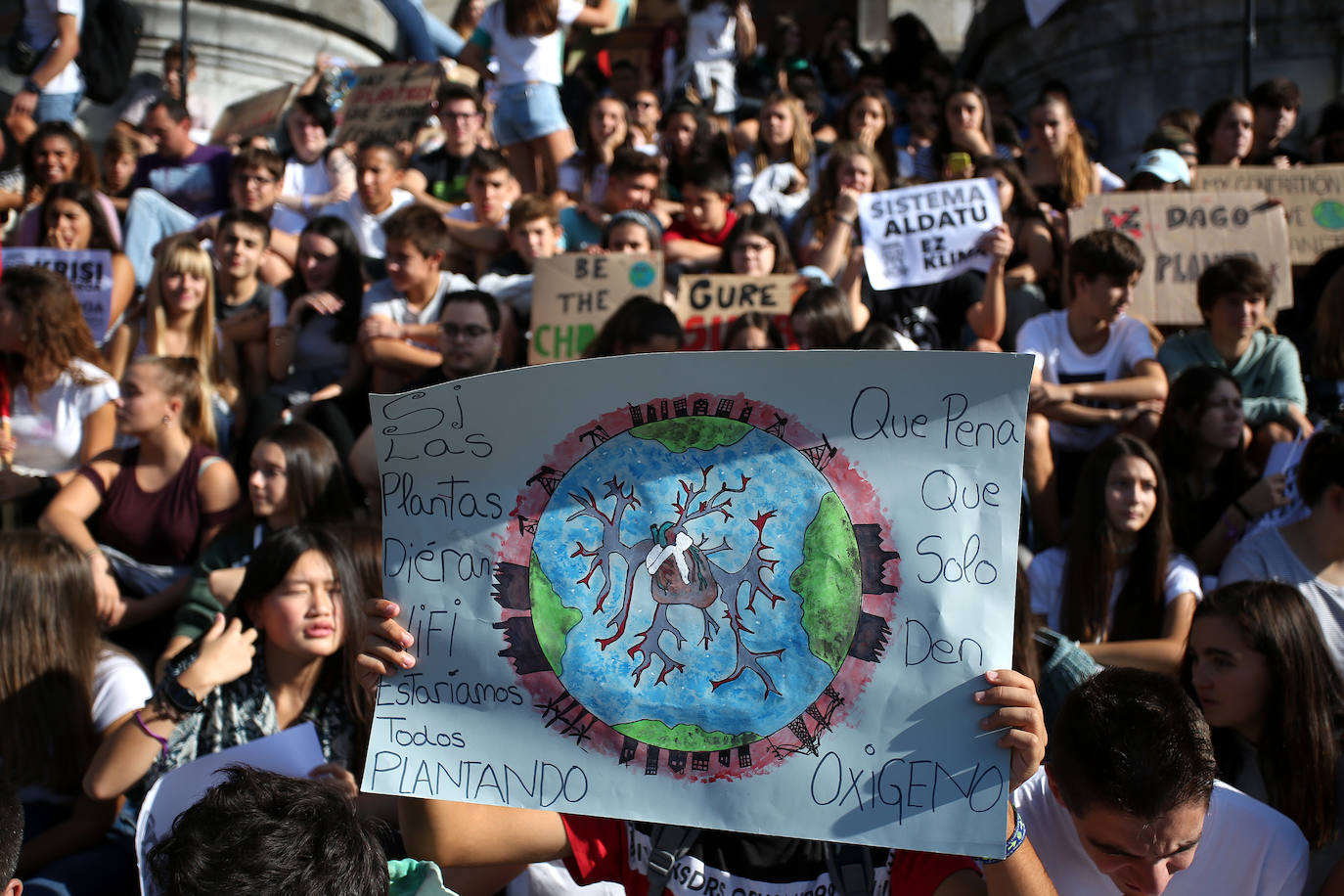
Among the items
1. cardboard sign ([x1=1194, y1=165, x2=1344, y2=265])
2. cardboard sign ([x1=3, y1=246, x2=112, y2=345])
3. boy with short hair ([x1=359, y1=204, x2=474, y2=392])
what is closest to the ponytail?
boy with short hair ([x1=359, y1=204, x2=474, y2=392])

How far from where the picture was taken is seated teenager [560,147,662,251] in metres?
7.11

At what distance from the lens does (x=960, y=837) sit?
1.83 metres

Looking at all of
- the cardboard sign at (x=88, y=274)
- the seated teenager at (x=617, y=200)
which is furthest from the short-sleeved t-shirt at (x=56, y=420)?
the seated teenager at (x=617, y=200)

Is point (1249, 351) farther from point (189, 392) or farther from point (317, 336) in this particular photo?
point (189, 392)

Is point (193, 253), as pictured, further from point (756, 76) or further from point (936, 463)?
point (756, 76)

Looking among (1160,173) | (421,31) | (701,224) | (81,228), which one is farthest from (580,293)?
(421,31)

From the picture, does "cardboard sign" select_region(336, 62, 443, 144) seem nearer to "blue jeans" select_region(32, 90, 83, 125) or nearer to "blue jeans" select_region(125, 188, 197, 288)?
"blue jeans" select_region(125, 188, 197, 288)

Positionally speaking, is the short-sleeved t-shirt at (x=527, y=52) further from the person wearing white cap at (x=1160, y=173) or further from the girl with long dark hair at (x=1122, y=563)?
the girl with long dark hair at (x=1122, y=563)

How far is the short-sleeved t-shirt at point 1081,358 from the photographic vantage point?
17.3 feet

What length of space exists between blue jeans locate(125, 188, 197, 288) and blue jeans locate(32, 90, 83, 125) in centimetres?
224

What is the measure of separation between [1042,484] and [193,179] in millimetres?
6551

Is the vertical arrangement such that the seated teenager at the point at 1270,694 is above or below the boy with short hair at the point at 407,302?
below

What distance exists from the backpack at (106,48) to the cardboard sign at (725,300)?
232 inches

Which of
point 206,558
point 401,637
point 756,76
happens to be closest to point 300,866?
point 401,637
